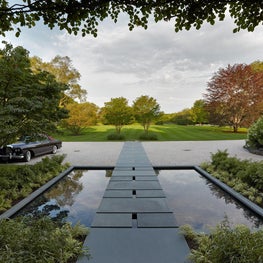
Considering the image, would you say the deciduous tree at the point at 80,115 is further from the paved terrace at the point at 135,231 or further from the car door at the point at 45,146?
the paved terrace at the point at 135,231

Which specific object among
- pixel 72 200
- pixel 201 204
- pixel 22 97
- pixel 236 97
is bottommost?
pixel 72 200

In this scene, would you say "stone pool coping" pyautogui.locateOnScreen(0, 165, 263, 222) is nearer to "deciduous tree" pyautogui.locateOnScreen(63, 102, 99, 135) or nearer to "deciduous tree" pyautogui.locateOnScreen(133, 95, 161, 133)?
"deciduous tree" pyautogui.locateOnScreen(133, 95, 161, 133)

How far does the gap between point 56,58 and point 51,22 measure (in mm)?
25633

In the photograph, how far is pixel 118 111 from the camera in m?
19.2

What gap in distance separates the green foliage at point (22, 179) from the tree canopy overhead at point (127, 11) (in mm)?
3574

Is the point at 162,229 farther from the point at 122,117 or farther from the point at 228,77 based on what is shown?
the point at 228,77

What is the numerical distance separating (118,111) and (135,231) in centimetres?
1651

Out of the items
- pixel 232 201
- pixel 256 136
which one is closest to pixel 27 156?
pixel 232 201

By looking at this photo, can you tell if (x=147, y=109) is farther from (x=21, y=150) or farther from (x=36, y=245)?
(x=36, y=245)

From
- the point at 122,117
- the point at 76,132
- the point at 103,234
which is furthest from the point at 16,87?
the point at 76,132

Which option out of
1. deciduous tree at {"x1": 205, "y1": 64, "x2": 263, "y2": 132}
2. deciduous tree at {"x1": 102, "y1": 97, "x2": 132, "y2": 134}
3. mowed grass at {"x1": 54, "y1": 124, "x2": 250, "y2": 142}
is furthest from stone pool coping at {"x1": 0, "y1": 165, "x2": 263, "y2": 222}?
deciduous tree at {"x1": 205, "y1": 64, "x2": 263, "y2": 132}

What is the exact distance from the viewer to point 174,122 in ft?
158

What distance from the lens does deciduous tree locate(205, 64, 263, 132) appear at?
24375mm

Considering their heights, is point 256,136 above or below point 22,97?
below
